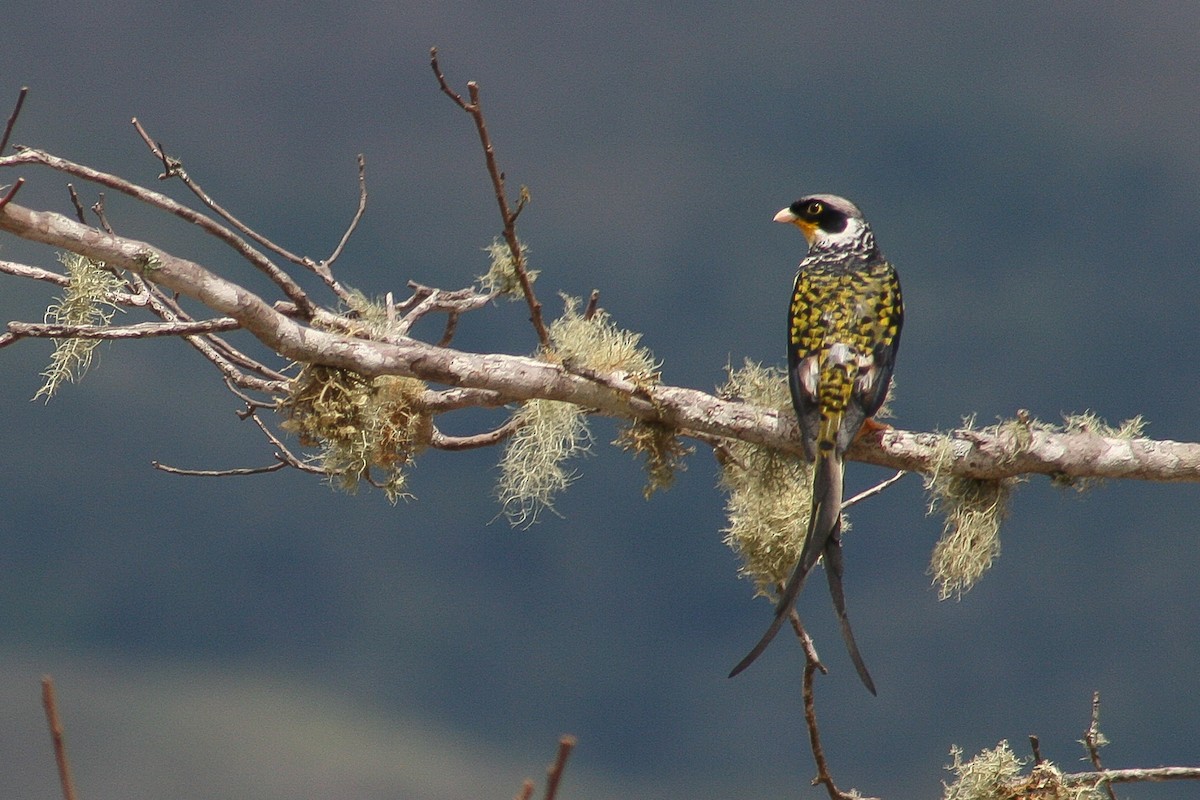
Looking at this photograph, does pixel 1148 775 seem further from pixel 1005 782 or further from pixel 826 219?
pixel 826 219

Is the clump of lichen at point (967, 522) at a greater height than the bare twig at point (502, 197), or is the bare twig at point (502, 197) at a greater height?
the bare twig at point (502, 197)

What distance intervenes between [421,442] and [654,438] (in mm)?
825

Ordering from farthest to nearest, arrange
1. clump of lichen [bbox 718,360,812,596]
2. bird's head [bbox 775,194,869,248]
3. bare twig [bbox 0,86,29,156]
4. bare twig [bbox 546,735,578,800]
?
bird's head [bbox 775,194,869,248] < clump of lichen [bbox 718,360,812,596] < bare twig [bbox 0,86,29,156] < bare twig [bbox 546,735,578,800]

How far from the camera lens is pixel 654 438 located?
4336mm

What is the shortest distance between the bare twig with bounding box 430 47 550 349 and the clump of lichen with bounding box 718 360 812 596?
28.3 inches

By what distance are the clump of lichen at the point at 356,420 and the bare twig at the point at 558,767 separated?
3.18 m

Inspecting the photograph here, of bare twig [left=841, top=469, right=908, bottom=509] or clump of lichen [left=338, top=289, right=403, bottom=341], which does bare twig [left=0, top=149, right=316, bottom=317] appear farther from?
bare twig [left=841, top=469, right=908, bottom=509]

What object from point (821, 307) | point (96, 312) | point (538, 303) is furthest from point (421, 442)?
point (821, 307)

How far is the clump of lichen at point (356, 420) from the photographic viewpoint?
4082mm

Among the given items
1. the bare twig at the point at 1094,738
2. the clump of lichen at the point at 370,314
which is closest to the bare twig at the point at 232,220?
the clump of lichen at the point at 370,314

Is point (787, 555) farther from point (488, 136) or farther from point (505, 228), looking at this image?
point (488, 136)

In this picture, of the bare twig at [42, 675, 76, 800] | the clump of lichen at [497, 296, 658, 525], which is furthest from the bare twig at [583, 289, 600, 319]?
the bare twig at [42, 675, 76, 800]

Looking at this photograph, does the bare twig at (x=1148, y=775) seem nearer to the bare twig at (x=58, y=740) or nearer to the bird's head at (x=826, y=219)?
the bird's head at (x=826, y=219)

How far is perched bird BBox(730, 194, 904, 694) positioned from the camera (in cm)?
386
